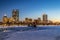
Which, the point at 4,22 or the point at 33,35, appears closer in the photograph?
the point at 4,22

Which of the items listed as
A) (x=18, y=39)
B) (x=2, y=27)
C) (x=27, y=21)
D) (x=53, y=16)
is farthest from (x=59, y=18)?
(x=2, y=27)

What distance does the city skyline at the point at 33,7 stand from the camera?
2.81 m

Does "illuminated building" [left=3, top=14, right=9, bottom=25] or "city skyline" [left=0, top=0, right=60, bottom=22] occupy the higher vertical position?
"city skyline" [left=0, top=0, right=60, bottom=22]

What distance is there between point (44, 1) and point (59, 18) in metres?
0.41

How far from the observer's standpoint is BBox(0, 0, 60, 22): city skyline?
2.81 metres

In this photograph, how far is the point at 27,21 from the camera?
2893mm

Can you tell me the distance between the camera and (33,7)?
2887mm

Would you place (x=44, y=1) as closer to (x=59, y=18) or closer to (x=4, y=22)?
(x=59, y=18)

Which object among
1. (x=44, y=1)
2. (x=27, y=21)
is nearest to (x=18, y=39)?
(x=27, y=21)

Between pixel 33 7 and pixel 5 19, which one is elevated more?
pixel 33 7

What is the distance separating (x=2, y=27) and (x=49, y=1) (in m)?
0.99

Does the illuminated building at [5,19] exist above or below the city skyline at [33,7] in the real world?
below

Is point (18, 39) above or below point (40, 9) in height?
below

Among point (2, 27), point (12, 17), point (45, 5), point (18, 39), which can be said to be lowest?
point (18, 39)
